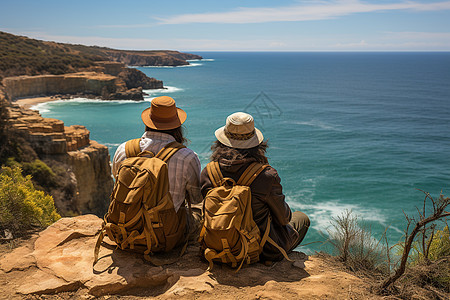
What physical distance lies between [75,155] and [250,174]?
15.4 metres

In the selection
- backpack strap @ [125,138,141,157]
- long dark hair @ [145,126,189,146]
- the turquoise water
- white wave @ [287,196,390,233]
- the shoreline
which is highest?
long dark hair @ [145,126,189,146]

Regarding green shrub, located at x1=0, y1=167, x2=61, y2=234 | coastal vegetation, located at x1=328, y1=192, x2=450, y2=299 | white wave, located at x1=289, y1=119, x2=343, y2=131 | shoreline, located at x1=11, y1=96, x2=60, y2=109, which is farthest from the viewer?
shoreline, located at x1=11, y1=96, x2=60, y2=109

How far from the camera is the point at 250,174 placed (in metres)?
3.05

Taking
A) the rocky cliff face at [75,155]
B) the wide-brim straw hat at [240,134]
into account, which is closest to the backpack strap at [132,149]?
the wide-brim straw hat at [240,134]

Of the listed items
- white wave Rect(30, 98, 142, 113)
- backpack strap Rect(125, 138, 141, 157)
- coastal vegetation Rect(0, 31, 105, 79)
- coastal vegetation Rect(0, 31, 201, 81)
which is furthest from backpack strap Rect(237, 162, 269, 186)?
coastal vegetation Rect(0, 31, 105, 79)

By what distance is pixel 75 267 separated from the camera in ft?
10.9

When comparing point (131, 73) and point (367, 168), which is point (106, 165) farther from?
point (131, 73)

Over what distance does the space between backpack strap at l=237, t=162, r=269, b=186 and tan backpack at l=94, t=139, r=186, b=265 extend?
66cm

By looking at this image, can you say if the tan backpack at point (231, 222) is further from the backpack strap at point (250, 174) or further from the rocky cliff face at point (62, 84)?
the rocky cliff face at point (62, 84)

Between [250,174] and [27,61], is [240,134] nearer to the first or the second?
[250,174]

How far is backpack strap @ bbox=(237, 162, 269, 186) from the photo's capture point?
9.96 ft

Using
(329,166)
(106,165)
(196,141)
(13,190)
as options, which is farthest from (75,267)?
(196,141)

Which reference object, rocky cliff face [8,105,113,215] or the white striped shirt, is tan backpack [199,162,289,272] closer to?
the white striped shirt


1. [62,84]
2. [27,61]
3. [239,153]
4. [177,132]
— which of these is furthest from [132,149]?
[27,61]
